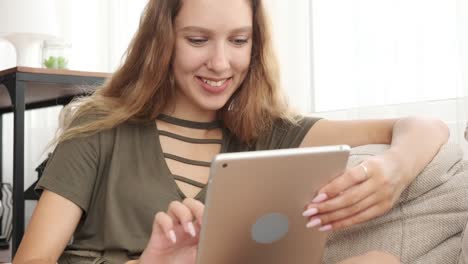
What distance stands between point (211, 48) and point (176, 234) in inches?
19.7

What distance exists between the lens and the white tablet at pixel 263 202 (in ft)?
2.72

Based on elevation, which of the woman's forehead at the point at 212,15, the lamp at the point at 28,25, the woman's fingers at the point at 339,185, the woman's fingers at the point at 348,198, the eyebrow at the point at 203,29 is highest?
the lamp at the point at 28,25

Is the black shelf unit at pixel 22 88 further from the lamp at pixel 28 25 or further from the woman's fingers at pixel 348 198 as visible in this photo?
the woman's fingers at pixel 348 198

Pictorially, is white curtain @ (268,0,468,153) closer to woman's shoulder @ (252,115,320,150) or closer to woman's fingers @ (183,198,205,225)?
woman's shoulder @ (252,115,320,150)

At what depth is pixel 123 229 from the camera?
1287 mm

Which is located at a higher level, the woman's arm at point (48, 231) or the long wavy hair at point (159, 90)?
the long wavy hair at point (159, 90)

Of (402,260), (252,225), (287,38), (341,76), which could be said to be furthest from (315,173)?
(287,38)

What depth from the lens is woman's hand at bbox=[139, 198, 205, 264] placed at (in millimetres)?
908

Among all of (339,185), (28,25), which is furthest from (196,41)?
(28,25)

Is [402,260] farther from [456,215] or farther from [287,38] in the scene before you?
[287,38]

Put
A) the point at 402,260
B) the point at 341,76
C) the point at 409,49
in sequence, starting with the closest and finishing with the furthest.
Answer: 1. the point at 402,260
2. the point at 409,49
3. the point at 341,76

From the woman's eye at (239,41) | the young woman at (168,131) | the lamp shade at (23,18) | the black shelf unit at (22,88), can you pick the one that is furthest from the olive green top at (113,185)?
the lamp shade at (23,18)

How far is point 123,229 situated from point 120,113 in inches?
8.8

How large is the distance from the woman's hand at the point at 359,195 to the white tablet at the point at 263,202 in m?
0.02
